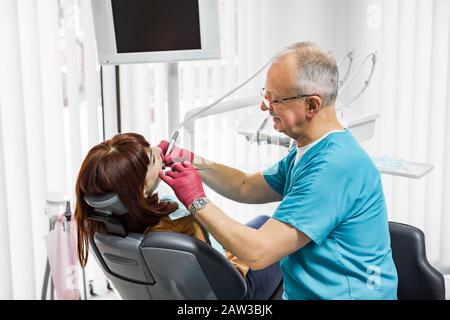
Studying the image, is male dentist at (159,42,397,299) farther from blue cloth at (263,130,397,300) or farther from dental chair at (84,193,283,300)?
dental chair at (84,193,283,300)

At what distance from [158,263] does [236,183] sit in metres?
0.40

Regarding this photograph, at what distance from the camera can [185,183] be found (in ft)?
5.26

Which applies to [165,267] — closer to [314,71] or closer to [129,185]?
[129,185]

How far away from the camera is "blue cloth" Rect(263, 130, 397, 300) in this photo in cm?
148

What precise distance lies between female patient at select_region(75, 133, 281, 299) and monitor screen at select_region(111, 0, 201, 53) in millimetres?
413

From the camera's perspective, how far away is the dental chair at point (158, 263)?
5.39 feet

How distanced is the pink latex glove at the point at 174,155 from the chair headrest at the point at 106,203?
196 millimetres

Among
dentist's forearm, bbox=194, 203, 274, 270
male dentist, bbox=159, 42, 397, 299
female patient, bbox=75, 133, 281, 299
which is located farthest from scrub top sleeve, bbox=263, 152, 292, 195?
dentist's forearm, bbox=194, 203, 274, 270

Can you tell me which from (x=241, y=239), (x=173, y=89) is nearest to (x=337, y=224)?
(x=241, y=239)

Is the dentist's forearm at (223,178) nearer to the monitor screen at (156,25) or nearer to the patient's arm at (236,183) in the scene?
the patient's arm at (236,183)

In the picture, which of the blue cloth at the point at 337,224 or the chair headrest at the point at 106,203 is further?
the chair headrest at the point at 106,203

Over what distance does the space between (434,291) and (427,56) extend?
5.09ft

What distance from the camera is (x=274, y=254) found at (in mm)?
1488

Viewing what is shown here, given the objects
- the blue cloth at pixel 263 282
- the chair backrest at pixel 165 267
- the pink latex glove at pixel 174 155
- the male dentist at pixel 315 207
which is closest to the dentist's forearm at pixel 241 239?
the male dentist at pixel 315 207
